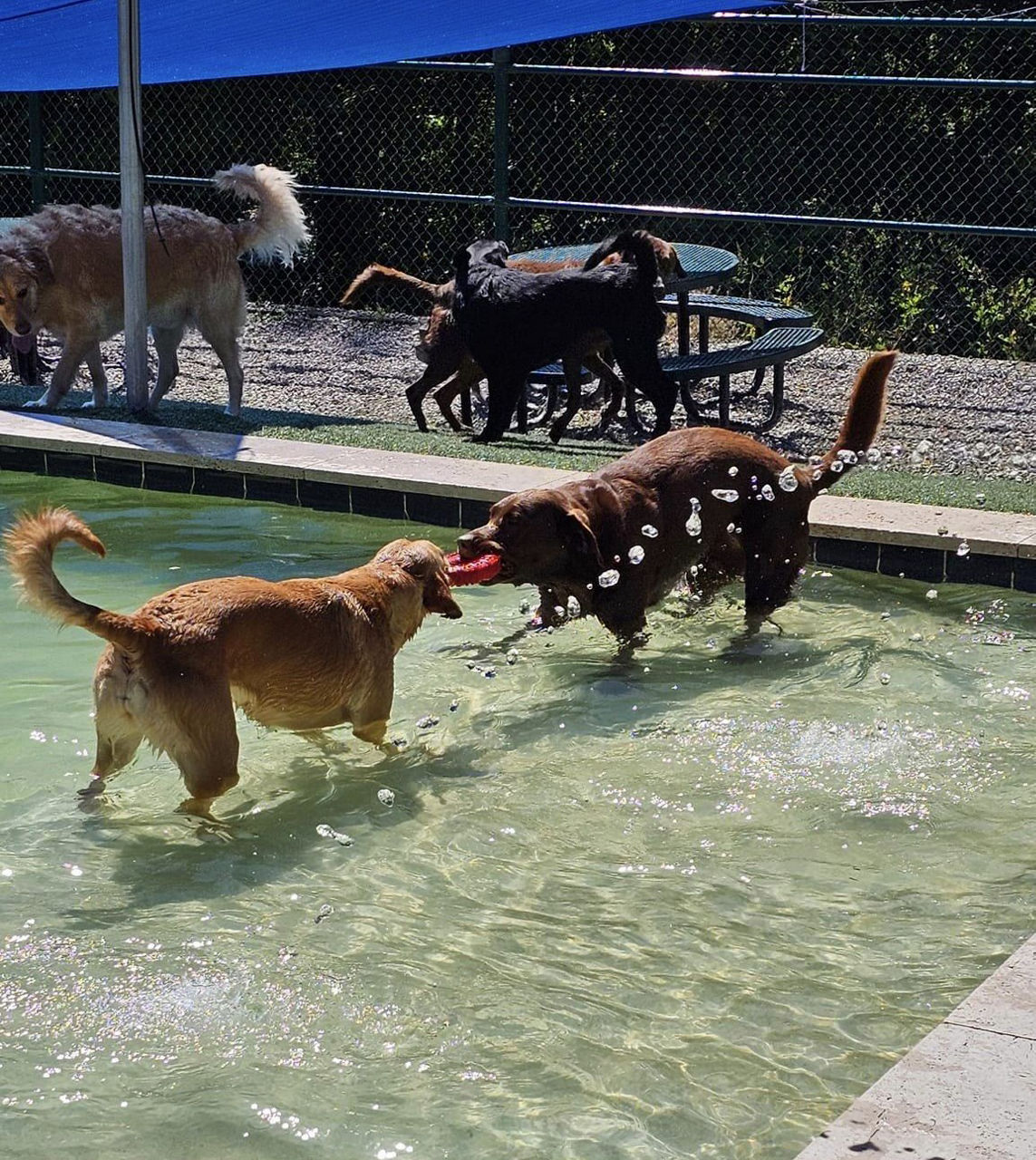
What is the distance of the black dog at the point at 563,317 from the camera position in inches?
377

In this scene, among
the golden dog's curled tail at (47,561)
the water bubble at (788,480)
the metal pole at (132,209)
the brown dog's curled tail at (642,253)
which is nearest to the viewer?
the golden dog's curled tail at (47,561)

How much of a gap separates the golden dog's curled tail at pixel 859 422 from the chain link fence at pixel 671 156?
5.93 meters

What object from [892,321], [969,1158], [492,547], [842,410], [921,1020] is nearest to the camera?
[969,1158]

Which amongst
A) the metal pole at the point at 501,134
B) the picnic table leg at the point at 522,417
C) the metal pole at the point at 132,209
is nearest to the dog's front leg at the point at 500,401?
the picnic table leg at the point at 522,417

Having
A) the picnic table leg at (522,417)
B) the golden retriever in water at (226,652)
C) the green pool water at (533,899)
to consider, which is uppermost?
the picnic table leg at (522,417)

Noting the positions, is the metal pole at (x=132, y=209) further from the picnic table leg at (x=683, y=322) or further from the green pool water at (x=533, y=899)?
the green pool water at (x=533, y=899)

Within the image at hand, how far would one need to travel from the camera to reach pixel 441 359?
10375mm

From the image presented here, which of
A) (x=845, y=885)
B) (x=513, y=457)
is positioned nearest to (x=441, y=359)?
(x=513, y=457)

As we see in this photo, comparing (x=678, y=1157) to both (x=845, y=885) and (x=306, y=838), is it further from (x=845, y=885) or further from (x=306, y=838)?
(x=306, y=838)

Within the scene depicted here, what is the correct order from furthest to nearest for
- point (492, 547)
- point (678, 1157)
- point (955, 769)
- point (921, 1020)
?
point (492, 547), point (955, 769), point (921, 1020), point (678, 1157)

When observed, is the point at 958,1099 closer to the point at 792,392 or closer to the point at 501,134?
the point at 792,392

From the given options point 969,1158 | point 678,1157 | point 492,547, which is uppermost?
point 492,547

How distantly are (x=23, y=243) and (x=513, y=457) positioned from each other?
4.00 metres

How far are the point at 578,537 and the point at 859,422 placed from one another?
5.44 ft
